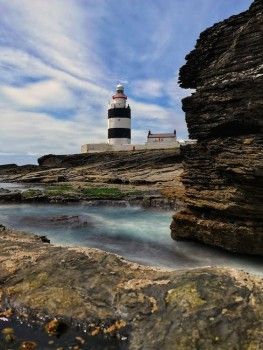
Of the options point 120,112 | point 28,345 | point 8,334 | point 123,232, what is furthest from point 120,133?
point 28,345

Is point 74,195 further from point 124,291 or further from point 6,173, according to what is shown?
point 6,173

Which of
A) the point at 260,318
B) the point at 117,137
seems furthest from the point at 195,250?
the point at 117,137

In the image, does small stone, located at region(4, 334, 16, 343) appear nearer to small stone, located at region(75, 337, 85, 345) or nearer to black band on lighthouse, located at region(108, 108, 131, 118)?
small stone, located at region(75, 337, 85, 345)

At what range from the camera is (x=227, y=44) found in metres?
18.9

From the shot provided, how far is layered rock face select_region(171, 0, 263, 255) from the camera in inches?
666

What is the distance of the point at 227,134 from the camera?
730 inches

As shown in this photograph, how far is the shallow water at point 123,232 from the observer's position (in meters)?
18.5

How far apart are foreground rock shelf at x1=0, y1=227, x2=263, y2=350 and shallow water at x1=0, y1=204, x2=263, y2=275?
8.17m

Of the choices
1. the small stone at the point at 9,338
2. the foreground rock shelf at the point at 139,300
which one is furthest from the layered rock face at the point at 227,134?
the small stone at the point at 9,338

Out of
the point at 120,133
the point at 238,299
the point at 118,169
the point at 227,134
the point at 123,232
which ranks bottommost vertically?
the point at 123,232

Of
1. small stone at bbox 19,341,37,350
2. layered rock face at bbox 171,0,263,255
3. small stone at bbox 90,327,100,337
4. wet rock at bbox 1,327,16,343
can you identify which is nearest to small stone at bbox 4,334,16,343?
wet rock at bbox 1,327,16,343

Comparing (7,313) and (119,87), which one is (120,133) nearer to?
(119,87)

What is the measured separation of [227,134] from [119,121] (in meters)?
84.9

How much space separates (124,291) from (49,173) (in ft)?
258
